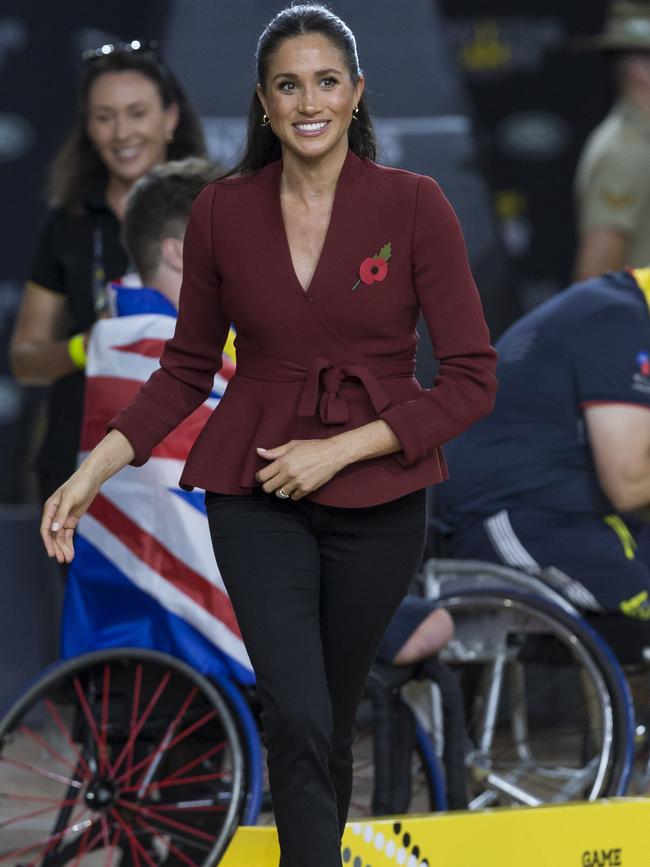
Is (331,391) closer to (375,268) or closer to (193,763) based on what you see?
(375,268)

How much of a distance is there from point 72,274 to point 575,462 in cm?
125

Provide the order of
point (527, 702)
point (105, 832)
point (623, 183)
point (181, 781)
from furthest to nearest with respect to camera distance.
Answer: point (623, 183) → point (527, 702) → point (181, 781) → point (105, 832)

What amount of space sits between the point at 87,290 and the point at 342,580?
1.84 m

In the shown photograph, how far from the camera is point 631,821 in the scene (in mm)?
3598

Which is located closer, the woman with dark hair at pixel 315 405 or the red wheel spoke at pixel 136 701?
the woman with dark hair at pixel 315 405

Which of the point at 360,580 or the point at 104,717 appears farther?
the point at 104,717

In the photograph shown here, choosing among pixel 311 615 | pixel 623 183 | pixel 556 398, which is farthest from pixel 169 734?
pixel 623 183

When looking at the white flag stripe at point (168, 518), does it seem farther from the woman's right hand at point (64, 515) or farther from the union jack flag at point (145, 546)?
the woman's right hand at point (64, 515)

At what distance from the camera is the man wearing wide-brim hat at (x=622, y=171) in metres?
5.82

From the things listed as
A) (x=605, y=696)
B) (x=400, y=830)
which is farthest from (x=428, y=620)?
(x=400, y=830)

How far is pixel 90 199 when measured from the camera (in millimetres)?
4621

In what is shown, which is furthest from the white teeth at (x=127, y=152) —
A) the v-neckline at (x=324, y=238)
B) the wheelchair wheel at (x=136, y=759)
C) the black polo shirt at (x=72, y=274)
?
the v-neckline at (x=324, y=238)

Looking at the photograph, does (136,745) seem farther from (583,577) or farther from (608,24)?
(608,24)

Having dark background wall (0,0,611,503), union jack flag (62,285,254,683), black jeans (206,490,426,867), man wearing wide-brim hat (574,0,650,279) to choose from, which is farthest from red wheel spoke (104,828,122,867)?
man wearing wide-brim hat (574,0,650,279)
